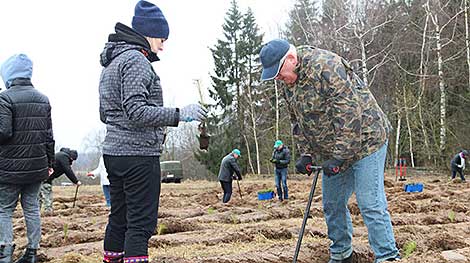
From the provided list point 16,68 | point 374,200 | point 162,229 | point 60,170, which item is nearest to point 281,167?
point 60,170

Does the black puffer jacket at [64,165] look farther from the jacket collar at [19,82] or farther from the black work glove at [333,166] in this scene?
the black work glove at [333,166]

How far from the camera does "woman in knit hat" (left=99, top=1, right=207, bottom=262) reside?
3521 mm

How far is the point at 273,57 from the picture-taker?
397 cm

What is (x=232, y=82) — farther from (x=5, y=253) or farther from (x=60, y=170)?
(x=5, y=253)

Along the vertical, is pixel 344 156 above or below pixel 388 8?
below

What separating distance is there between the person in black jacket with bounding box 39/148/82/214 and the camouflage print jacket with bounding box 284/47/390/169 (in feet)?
22.4

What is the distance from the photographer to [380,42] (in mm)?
29422

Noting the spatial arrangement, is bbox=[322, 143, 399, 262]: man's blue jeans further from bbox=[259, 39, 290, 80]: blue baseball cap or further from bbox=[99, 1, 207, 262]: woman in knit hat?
bbox=[99, 1, 207, 262]: woman in knit hat

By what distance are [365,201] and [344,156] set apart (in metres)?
0.37

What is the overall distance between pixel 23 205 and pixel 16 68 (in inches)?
48.2

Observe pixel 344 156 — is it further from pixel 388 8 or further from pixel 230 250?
pixel 388 8

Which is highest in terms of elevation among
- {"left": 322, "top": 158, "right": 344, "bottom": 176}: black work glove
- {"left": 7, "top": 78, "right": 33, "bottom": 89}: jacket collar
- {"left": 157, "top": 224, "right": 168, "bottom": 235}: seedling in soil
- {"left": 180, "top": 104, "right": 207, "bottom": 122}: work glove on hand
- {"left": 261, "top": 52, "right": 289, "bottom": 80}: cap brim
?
{"left": 7, "top": 78, "right": 33, "bottom": 89}: jacket collar

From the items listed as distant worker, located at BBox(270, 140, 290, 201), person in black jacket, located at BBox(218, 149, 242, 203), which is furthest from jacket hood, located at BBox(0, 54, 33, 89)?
distant worker, located at BBox(270, 140, 290, 201)

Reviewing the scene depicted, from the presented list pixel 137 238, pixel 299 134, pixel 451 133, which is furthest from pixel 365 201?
pixel 451 133
